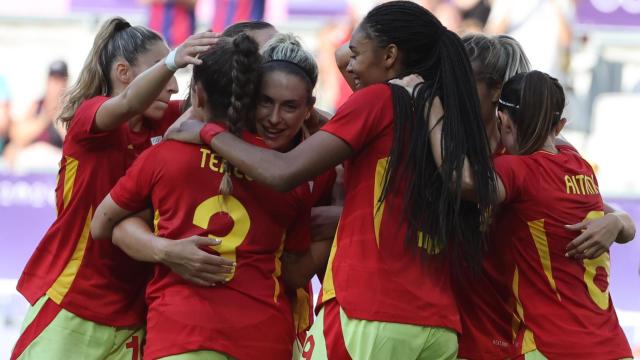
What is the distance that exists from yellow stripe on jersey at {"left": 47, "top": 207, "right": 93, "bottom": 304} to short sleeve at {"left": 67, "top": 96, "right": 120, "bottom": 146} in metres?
0.27

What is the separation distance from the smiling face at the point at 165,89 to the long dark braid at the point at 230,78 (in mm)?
541

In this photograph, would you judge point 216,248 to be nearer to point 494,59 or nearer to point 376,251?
point 376,251

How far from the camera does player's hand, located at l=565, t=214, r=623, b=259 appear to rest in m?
3.23

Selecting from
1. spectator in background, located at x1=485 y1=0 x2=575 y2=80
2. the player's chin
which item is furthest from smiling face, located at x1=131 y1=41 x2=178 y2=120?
spectator in background, located at x1=485 y1=0 x2=575 y2=80

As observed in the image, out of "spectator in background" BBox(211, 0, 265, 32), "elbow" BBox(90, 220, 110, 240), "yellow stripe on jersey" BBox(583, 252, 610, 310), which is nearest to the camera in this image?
"elbow" BBox(90, 220, 110, 240)

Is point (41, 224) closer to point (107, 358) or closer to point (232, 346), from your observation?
point (107, 358)

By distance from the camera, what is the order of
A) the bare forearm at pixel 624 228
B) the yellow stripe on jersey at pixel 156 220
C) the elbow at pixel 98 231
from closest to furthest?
the yellow stripe on jersey at pixel 156 220 < the elbow at pixel 98 231 < the bare forearm at pixel 624 228

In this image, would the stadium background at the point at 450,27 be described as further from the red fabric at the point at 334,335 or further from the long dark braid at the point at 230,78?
the red fabric at the point at 334,335

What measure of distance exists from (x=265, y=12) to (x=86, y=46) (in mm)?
1566

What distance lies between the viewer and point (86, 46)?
8812 mm

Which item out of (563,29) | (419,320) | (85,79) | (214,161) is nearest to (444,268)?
(419,320)

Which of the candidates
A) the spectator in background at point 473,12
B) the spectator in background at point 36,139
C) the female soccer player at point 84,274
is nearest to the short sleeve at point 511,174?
the female soccer player at point 84,274

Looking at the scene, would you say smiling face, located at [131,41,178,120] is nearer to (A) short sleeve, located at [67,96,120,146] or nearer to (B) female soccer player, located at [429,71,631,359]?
(A) short sleeve, located at [67,96,120,146]

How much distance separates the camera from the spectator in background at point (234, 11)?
28.0 ft
